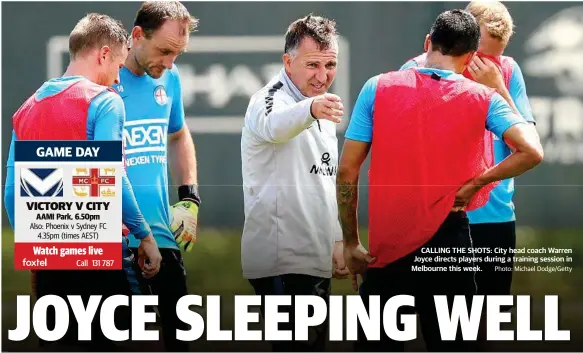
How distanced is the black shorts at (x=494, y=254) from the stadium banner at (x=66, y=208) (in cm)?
160

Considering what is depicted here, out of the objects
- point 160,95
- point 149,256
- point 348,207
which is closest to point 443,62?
point 348,207

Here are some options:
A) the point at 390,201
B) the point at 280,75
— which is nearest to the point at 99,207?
the point at 280,75

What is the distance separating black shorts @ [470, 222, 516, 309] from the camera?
4.57 meters

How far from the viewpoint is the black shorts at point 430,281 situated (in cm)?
439

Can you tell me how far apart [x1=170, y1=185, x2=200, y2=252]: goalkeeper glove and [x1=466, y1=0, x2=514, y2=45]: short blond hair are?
1519 mm

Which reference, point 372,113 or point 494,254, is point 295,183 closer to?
point 372,113

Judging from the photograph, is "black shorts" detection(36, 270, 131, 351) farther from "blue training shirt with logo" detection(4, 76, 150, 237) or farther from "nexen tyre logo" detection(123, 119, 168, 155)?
"nexen tyre logo" detection(123, 119, 168, 155)

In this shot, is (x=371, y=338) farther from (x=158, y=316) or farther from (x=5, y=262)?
(x=5, y=262)

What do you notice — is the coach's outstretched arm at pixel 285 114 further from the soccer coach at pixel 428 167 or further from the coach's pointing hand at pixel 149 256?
the coach's pointing hand at pixel 149 256

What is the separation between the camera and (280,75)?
4320 mm

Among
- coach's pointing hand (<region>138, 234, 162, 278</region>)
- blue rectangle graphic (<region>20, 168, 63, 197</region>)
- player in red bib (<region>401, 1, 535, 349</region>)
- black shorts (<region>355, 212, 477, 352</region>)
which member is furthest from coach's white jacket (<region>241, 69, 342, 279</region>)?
blue rectangle graphic (<region>20, 168, 63, 197</region>)

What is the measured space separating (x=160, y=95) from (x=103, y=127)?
0.38 m

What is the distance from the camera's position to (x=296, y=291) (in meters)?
4.43

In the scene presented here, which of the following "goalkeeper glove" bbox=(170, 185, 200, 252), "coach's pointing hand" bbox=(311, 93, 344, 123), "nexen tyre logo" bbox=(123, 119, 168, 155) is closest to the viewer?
"coach's pointing hand" bbox=(311, 93, 344, 123)
